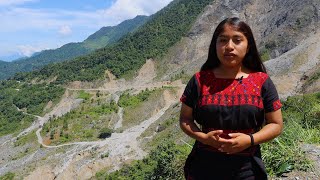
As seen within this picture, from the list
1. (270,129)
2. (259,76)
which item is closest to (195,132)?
(270,129)

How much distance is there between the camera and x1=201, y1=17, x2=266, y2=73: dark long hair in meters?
4.50

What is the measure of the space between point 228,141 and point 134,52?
10620 centimetres

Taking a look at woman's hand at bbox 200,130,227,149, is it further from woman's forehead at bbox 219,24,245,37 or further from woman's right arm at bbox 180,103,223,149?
woman's forehead at bbox 219,24,245,37

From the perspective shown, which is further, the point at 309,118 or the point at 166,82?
the point at 166,82

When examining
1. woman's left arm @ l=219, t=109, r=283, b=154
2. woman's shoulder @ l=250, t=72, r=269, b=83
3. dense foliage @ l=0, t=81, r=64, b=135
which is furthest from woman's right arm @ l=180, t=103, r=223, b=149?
dense foliage @ l=0, t=81, r=64, b=135

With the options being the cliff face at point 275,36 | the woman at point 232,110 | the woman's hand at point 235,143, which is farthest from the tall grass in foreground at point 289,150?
the cliff face at point 275,36

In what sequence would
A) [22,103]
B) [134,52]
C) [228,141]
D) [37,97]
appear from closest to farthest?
[228,141] → [37,97] → [22,103] → [134,52]

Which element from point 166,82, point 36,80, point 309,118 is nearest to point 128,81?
point 166,82

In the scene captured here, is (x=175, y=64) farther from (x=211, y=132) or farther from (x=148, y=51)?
(x=211, y=132)

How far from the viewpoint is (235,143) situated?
4039 millimetres

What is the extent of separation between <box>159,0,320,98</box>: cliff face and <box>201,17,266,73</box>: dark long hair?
3705 cm

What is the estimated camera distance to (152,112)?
70.6 metres

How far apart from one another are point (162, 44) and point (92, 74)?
21.3 meters

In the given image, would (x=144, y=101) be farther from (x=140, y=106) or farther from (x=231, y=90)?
(x=231, y=90)
